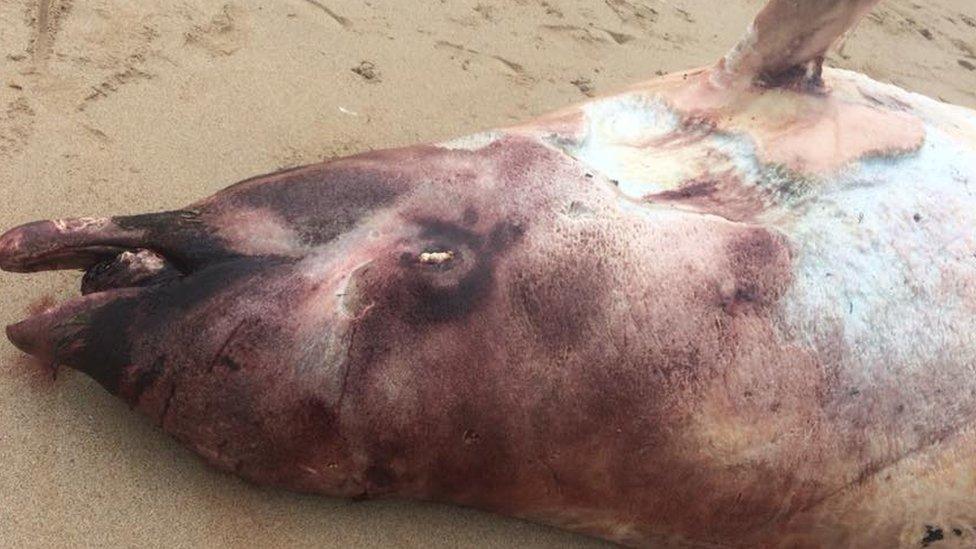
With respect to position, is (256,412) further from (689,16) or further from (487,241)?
(689,16)

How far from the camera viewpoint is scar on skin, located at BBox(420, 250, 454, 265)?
2.02 m

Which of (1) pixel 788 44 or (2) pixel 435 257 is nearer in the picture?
(2) pixel 435 257

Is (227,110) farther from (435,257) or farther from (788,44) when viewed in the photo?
(788,44)

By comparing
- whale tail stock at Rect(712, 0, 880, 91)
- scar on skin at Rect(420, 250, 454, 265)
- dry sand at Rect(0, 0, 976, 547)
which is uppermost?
whale tail stock at Rect(712, 0, 880, 91)

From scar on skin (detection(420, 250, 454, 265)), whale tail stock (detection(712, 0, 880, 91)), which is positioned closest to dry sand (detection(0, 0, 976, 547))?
scar on skin (detection(420, 250, 454, 265))

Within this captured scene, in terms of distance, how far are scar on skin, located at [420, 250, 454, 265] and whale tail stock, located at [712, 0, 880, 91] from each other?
3.85ft

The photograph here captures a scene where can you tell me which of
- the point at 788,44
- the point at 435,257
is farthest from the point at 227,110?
the point at 788,44

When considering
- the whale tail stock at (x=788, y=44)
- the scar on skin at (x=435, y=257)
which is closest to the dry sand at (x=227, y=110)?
the scar on skin at (x=435, y=257)

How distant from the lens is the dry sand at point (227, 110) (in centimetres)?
217

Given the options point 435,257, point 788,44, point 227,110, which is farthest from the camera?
point 227,110

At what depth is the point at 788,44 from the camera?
2645 mm

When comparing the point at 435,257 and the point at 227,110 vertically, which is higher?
the point at 435,257

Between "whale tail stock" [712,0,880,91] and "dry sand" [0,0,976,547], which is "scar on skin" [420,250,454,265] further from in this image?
"whale tail stock" [712,0,880,91]

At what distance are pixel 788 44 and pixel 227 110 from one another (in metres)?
1.99
